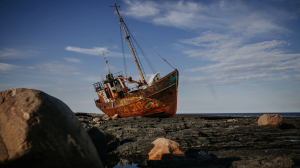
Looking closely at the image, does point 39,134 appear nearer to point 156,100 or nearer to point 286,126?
point 286,126

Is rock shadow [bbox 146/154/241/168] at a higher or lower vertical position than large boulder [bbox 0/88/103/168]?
→ lower

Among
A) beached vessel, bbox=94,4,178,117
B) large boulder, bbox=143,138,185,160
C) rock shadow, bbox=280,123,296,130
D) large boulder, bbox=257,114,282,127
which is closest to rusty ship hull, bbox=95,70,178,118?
beached vessel, bbox=94,4,178,117

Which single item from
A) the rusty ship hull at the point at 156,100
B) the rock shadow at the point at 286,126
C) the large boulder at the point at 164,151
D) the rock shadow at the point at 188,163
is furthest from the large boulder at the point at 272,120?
the rusty ship hull at the point at 156,100

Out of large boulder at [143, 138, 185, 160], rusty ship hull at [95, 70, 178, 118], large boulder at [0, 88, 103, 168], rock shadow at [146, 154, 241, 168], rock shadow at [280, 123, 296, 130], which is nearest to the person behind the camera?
large boulder at [0, 88, 103, 168]

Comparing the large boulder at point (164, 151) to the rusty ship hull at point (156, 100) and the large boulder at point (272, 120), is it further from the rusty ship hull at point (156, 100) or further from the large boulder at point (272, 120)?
the rusty ship hull at point (156, 100)

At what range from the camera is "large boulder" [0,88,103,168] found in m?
2.59

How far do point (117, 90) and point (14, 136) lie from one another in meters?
19.1

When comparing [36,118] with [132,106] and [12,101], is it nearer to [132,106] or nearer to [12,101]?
A: [12,101]

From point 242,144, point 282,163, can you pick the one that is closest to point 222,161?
point 282,163

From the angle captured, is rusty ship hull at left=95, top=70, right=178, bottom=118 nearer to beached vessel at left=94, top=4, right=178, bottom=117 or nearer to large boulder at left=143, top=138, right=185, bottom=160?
beached vessel at left=94, top=4, right=178, bottom=117

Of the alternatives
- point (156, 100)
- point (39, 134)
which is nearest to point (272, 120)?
point (156, 100)

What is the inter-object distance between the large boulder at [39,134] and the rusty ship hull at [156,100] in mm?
13356

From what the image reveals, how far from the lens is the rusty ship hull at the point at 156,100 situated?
16438 millimetres

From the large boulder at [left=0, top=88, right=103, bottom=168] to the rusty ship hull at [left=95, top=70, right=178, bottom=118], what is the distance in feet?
43.8
